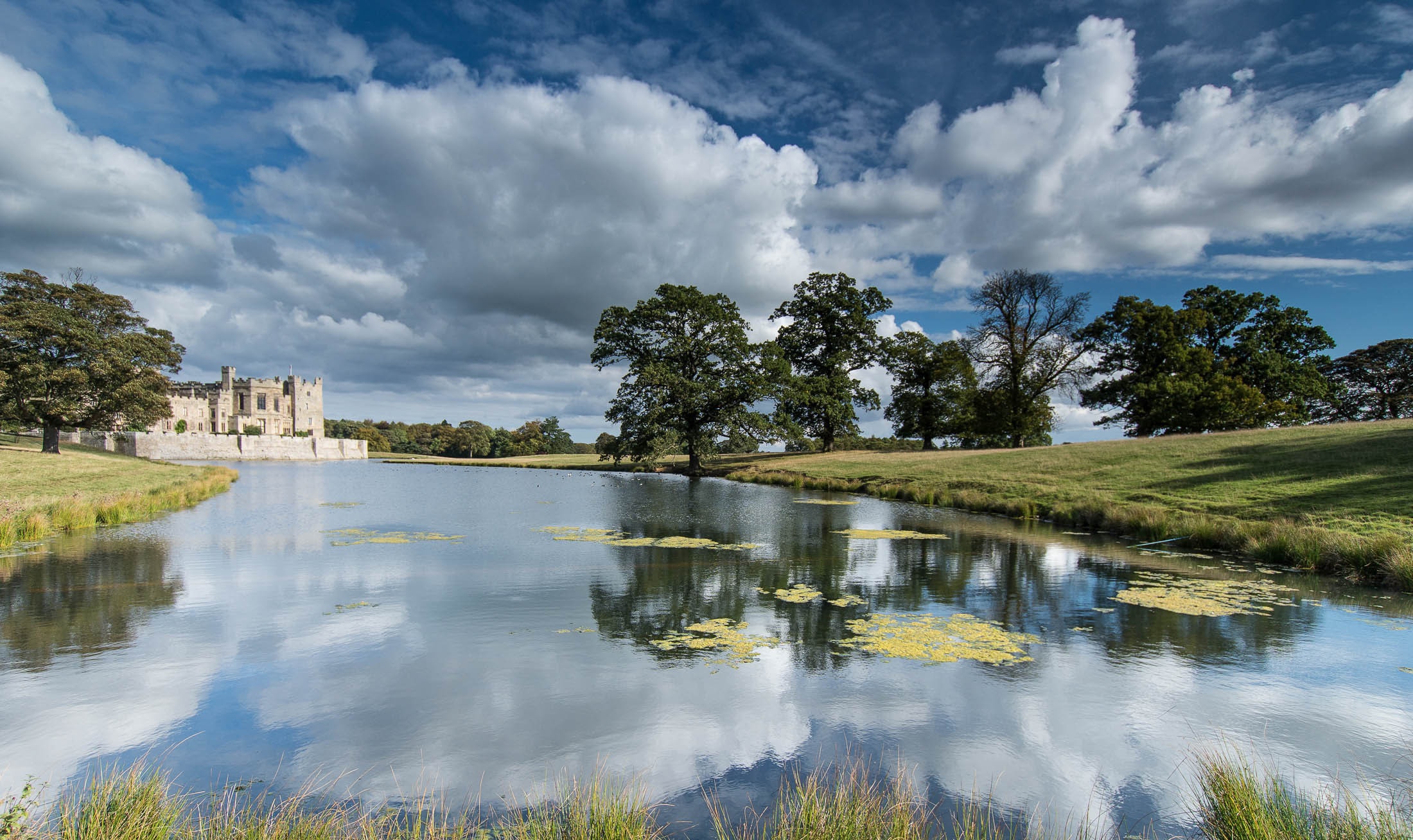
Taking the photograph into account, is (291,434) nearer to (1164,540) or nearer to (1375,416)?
(1164,540)

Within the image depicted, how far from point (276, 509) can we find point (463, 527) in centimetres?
893

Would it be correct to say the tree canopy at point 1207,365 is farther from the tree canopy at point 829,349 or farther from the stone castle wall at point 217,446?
the stone castle wall at point 217,446

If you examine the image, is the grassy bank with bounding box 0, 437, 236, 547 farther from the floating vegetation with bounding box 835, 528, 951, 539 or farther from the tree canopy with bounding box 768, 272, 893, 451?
the tree canopy with bounding box 768, 272, 893, 451

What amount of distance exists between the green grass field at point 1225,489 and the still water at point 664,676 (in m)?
1.59

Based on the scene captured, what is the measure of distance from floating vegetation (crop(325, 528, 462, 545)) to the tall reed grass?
232 inches

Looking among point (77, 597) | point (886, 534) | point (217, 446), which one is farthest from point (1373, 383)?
point (217, 446)

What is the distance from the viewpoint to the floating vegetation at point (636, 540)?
17.0 meters

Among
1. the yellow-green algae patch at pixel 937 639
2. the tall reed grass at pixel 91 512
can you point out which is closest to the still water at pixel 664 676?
the yellow-green algae patch at pixel 937 639

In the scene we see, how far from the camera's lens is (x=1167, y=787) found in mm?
5094

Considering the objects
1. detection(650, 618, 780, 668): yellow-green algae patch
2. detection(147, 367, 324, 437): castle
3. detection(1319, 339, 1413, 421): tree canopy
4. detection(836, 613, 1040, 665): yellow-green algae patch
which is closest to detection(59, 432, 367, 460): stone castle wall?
detection(147, 367, 324, 437): castle

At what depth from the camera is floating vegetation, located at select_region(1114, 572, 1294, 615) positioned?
10479mm

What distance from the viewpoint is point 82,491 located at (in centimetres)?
2248

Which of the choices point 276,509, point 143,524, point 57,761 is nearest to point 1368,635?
point 57,761

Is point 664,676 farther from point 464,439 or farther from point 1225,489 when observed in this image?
point 464,439
